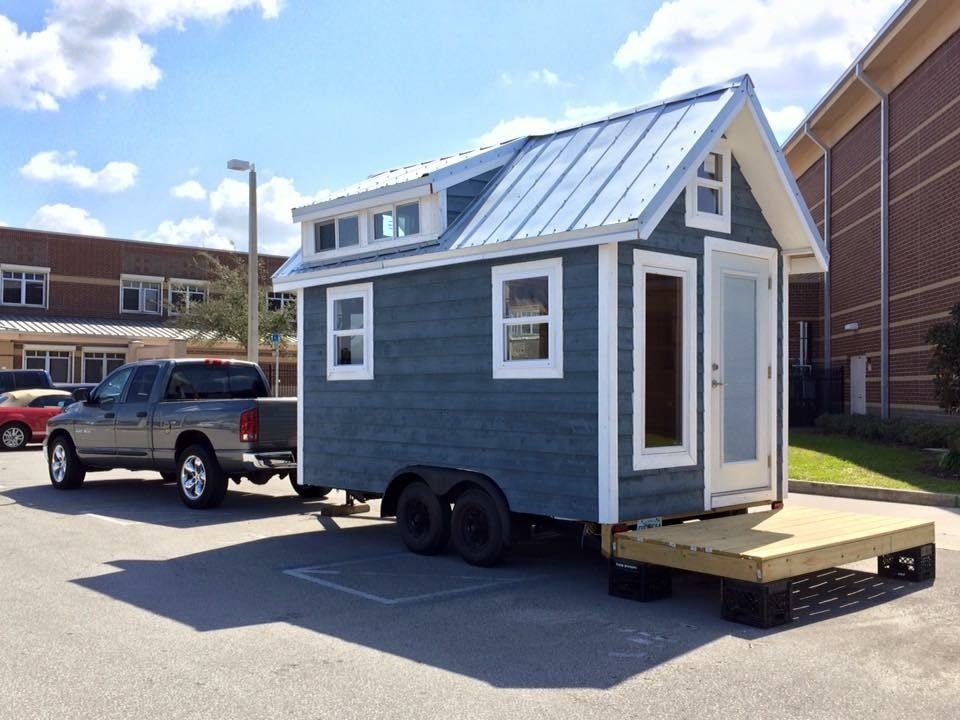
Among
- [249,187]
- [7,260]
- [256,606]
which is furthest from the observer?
[7,260]

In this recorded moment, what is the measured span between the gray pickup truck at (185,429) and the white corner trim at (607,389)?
214 inches

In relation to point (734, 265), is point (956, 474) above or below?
below

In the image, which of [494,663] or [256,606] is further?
[256,606]

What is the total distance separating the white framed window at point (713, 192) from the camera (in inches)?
350

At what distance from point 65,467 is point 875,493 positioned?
11.8 metres

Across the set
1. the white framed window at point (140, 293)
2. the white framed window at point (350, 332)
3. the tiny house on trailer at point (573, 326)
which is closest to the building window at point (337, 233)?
the tiny house on trailer at point (573, 326)

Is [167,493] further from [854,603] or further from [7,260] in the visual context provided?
[7,260]

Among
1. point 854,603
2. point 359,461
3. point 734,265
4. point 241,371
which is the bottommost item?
point 854,603

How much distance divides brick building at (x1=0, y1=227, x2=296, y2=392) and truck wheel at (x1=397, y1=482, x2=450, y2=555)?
30.6 meters

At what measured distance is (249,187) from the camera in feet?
68.7

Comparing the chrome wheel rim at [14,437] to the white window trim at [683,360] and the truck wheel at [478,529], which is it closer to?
the truck wheel at [478,529]

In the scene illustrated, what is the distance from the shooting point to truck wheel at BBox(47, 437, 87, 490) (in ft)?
47.9

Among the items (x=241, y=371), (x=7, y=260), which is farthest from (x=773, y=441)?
(x=7, y=260)

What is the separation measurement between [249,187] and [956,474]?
14718mm
